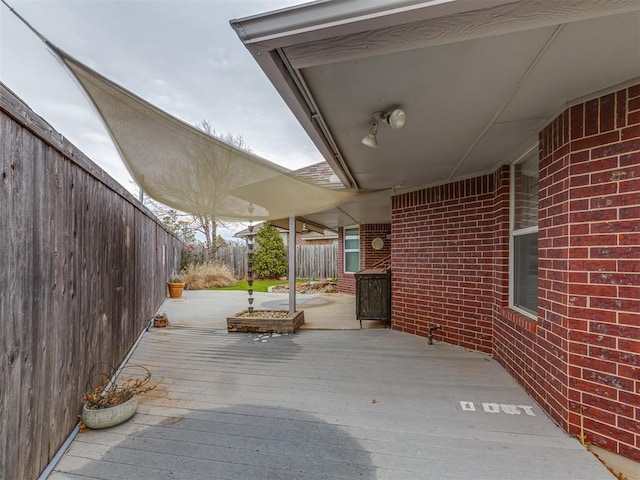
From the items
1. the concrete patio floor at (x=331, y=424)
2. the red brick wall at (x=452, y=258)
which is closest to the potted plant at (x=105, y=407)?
the concrete patio floor at (x=331, y=424)

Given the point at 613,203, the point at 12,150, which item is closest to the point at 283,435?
the point at 12,150

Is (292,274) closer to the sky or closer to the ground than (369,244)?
closer to the ground

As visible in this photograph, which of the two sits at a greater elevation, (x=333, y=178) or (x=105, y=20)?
(x=105, y=20)

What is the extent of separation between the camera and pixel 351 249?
10570mm

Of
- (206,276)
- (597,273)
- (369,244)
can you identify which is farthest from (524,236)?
(206,276)

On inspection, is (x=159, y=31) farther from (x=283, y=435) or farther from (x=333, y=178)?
(x=283, y=435)

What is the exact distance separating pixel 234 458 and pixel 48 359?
1282 millimetres

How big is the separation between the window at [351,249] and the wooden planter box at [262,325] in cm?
505

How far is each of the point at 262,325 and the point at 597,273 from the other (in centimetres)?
448

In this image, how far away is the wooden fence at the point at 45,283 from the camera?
1584 mm

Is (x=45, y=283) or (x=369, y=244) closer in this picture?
(x=45, y=283)

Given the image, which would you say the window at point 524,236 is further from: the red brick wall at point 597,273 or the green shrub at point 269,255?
the green shrub at point 269,255

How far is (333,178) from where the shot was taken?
4.91 meters

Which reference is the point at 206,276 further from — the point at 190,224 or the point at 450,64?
the point at 450,64
